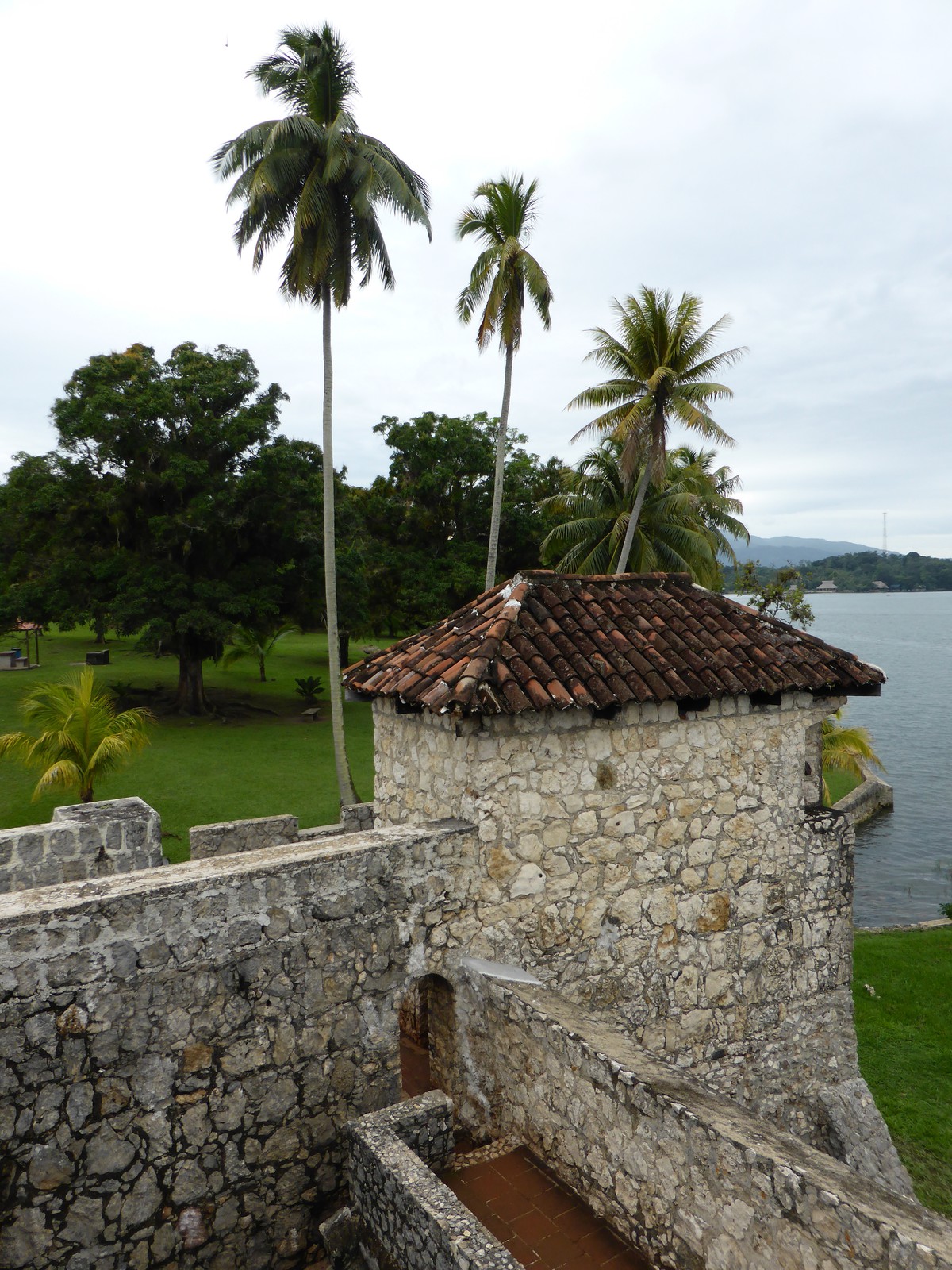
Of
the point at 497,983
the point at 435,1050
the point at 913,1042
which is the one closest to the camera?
the point at 497,983

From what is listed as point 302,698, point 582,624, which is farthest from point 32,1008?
point 302,698

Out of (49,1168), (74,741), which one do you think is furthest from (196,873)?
(74,741)

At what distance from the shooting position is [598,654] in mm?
6012

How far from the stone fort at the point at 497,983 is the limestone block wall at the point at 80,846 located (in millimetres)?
28

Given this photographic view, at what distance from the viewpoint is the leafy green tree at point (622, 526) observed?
2128 centimetres

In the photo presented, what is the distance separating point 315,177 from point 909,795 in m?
30.9

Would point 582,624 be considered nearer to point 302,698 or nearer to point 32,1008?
point 32,1008

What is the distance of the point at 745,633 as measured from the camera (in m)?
6.96

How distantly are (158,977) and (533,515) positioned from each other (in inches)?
1059

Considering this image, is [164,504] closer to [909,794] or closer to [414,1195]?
[414,1195]

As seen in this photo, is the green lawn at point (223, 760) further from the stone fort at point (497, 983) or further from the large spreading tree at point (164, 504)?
the stone fort at point (497, 983)

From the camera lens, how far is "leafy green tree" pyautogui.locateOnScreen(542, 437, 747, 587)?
21.3m

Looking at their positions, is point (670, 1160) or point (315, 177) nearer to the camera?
point (670, 1160)

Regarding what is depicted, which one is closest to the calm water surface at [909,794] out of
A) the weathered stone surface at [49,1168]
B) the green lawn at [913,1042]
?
the green lawn at [913,1042]
